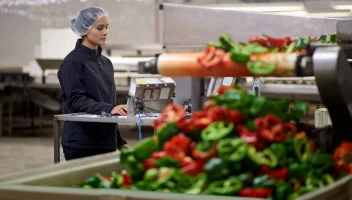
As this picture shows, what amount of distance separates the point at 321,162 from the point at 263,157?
192 millimetres

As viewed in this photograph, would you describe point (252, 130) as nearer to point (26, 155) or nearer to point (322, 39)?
point (322, 39)

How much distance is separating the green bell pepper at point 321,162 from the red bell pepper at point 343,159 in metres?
0.02

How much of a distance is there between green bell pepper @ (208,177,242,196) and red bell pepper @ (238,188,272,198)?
0.05ft

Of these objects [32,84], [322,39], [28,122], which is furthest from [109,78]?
[28,122]

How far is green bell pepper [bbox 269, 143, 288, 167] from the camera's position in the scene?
1.80 m

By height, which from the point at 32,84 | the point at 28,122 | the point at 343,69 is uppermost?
the point at 343,69

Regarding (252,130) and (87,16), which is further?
(87,16)

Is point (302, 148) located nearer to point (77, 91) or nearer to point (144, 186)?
point (144, 186)

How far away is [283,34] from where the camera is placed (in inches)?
152

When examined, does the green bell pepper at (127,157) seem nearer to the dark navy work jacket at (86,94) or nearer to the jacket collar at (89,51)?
the dark navy work jacket at (86,94)

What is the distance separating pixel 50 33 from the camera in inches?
415

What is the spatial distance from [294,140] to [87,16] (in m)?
2.82

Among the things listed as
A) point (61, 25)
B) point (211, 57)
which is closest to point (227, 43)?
point (211, 57)

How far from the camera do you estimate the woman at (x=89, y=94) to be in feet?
13.5
